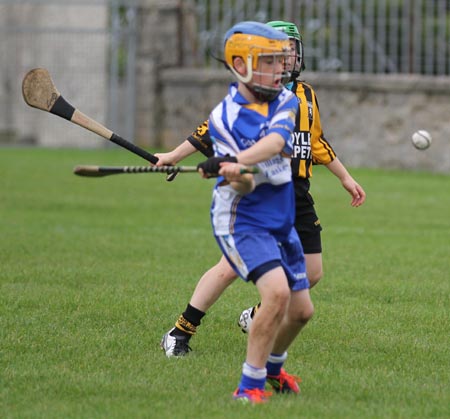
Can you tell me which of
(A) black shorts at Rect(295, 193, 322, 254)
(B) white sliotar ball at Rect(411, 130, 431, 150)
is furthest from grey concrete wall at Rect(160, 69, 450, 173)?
(A) black shorts at Rect(295, 193, 322, 254)

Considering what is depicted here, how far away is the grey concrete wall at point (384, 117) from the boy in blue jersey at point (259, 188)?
15078mm

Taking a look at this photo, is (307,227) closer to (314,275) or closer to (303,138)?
(314,275)

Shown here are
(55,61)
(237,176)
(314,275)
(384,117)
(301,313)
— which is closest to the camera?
(237,176)

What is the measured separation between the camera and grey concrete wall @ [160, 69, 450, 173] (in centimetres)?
2025

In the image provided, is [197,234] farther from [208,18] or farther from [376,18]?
[208,18]

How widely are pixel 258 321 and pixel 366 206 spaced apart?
996 cm

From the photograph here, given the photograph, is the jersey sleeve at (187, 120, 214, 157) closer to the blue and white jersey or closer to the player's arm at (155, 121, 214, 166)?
the player's arm at (155, 121, 214, 166)

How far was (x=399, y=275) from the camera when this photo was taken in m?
9.62

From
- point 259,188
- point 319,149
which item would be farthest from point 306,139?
point 259,188

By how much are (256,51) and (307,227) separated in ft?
5.17

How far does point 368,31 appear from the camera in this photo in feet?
70.0

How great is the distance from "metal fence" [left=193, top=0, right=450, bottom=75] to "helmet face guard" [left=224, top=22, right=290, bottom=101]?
15.7 meters

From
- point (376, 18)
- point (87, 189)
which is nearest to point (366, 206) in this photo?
point (87, 189)

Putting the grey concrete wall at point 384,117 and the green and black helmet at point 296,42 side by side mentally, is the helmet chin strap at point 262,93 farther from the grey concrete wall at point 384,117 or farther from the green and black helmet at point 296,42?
the grey concrete wall at point 384,117
